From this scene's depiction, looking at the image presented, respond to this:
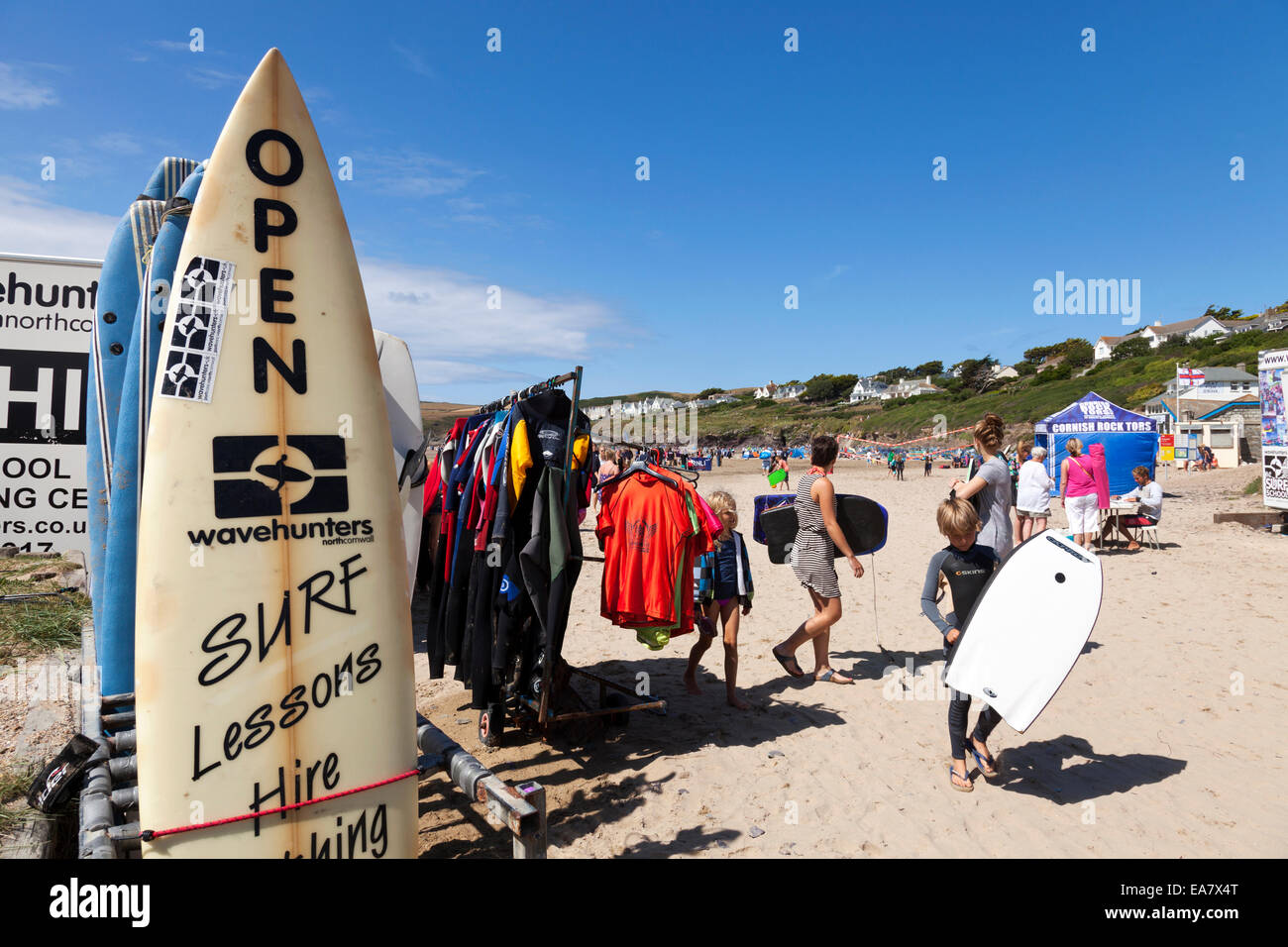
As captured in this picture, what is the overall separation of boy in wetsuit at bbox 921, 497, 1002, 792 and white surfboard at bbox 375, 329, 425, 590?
11.0ft

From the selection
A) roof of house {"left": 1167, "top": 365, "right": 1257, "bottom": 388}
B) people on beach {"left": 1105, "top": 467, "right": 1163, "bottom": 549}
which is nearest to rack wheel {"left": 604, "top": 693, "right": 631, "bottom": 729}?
people on beach {"left": 1105, "top": 467, "right": 1163, "bottom": 549}

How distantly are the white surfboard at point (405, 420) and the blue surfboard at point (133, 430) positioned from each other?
1.36 m

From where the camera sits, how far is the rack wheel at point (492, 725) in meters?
4.35

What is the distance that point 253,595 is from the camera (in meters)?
2.53

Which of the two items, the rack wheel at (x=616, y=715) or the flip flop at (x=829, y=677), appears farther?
the flip flop at (x=829, y=677)

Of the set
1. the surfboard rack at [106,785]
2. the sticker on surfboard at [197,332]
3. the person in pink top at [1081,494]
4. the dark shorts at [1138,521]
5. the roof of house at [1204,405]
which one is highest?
the roof of house at [1204,405]

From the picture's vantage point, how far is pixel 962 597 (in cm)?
412

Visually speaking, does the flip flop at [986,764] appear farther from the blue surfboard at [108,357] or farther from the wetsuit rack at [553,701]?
the blue surfboard at [108,357]

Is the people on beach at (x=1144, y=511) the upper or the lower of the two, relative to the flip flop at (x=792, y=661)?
upper

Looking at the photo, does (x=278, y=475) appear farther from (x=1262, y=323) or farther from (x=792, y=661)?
(x=1262, y=323)

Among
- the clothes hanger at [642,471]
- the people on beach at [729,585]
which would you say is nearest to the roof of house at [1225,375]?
the people on beach at [729,585]

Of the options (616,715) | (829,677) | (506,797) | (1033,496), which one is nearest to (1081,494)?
(1033,496)

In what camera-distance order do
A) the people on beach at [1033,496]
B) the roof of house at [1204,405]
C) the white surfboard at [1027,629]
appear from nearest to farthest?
1. the white surfboard at [1027,629]
2. the people on beach at [1033,496]
3. the roof of house at [1204,405]
